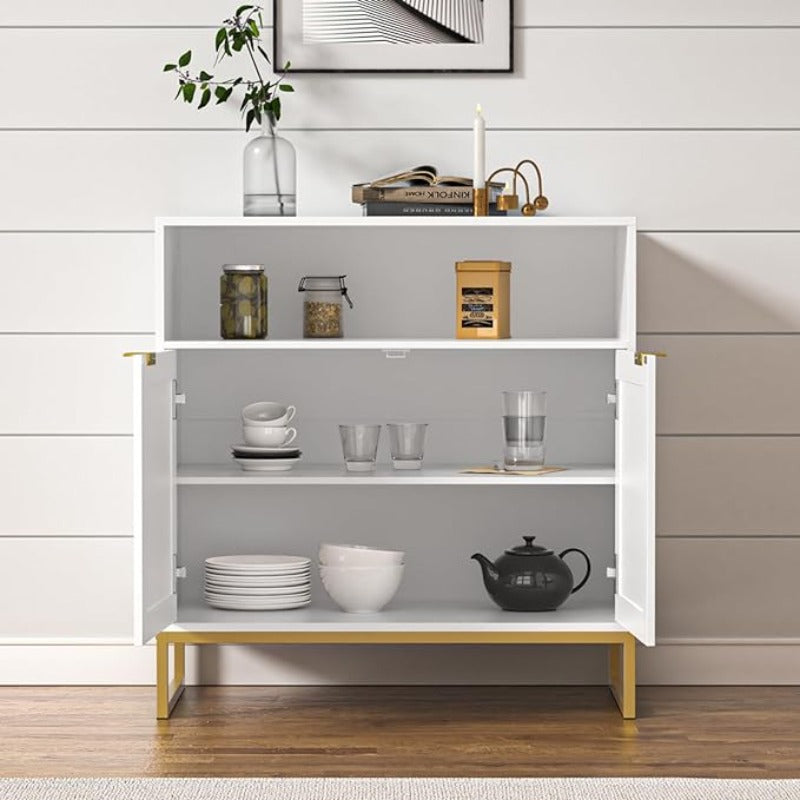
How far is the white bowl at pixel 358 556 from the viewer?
2922 mm

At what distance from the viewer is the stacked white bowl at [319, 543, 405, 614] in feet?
9.59

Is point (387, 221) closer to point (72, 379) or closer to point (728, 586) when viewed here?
point (72, 379)

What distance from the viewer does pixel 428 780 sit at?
2.43 metres

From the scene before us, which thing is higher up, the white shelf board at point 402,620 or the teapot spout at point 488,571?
the teapot spout at point 488,571

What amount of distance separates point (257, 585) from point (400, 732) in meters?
0.47

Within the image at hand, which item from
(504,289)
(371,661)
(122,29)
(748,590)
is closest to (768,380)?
(748,590)

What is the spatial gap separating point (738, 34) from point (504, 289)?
34.5 inches

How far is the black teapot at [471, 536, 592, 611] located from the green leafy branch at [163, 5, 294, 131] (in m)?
1.14

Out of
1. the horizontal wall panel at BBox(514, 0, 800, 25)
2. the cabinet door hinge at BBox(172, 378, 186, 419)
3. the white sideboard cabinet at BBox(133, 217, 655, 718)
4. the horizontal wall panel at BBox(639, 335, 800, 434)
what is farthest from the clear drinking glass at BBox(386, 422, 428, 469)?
the horizontal wall panel at BBox(514, 0, 800, 25)

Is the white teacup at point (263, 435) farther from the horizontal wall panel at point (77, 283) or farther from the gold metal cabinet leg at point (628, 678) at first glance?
the gold metal cabinet leg at point (628, 678)

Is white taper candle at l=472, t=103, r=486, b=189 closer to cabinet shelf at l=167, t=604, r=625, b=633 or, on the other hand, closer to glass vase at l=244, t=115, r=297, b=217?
glass vase at l=244, t=115, r=297, b=217

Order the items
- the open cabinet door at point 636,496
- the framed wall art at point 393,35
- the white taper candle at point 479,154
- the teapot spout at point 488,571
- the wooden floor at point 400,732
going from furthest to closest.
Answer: the framed wall art at point 393,35 < the teapot spout at point 488,571 < the white taper candle at point 479,154 < the open cabinet door at point 636,496 < the wooden floor at point 400,732

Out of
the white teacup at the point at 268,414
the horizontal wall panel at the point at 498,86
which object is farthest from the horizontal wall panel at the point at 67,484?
the horizontal wall panel at the point at 498,86

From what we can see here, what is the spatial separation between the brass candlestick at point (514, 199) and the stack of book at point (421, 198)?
0.03 metres
